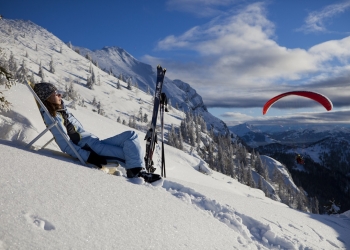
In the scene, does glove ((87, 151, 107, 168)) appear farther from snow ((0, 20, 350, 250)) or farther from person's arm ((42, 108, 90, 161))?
snow ((0, 20, 350, 250))

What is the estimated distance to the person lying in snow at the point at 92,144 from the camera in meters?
5.57

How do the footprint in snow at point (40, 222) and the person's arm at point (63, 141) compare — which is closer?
the footprint in snow at point (40, 222)

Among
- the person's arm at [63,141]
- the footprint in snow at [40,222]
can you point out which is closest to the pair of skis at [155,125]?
the person's arm at [63,141]

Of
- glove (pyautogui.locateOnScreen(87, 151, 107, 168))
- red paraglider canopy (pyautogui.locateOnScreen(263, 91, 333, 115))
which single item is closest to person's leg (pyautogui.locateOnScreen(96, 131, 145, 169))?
glove (pyautogui.locateOnScreen(87, 151, 107, 168))

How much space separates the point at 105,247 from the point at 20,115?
24.9 feet

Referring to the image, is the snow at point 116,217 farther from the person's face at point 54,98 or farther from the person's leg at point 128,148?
the person's face at point 54,98

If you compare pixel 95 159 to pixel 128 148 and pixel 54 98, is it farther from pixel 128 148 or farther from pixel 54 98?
pixel 54 98

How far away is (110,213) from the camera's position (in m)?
3.38

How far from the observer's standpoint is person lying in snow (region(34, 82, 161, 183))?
18.3 feet

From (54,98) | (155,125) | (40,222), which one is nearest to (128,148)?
(54,98)

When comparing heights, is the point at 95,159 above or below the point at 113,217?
above

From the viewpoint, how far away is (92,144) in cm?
577

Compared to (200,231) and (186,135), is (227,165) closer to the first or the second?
(186,135)

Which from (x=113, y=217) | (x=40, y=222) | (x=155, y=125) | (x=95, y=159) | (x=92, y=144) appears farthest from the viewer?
(x=155, y=125)
